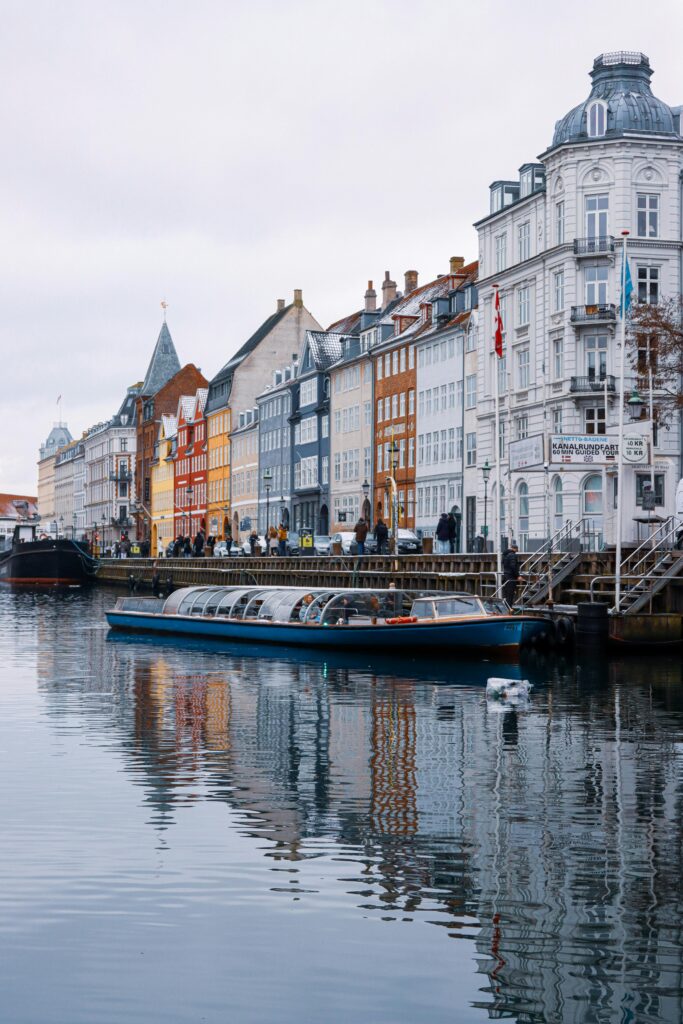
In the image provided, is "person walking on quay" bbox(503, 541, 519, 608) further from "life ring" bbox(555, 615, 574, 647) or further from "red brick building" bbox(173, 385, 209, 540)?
"red brick building" bbox(173, 385, 209, 540)

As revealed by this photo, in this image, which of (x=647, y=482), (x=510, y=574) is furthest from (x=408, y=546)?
(x=510, y=574)

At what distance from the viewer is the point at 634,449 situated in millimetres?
43531

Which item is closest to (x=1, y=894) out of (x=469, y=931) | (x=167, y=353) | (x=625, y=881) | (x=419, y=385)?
(x=469, y=931)

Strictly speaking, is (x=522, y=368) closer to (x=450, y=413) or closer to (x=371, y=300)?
(x=450, y=413)

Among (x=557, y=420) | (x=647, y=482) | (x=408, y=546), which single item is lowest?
(x=408, y=546)

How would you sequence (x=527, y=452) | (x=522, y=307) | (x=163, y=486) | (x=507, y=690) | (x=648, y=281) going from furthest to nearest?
1. (x=163, y=486)
2. (x=522, y=307)
3. (x=648, y=281)
4. (x=527, y=452)
5. (x=507, y=690)

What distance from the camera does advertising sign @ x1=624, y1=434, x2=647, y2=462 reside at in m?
43.4

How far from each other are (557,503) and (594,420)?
4228 millimetres

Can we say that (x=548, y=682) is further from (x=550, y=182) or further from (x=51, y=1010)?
(x=550, y=182)

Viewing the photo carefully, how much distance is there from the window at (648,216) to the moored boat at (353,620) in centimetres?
2760

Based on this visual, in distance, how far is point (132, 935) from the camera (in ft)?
36.8

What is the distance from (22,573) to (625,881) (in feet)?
351

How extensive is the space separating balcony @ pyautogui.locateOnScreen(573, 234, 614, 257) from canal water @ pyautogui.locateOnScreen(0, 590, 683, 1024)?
41790mm

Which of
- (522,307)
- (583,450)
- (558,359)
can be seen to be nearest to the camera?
(583,450)
